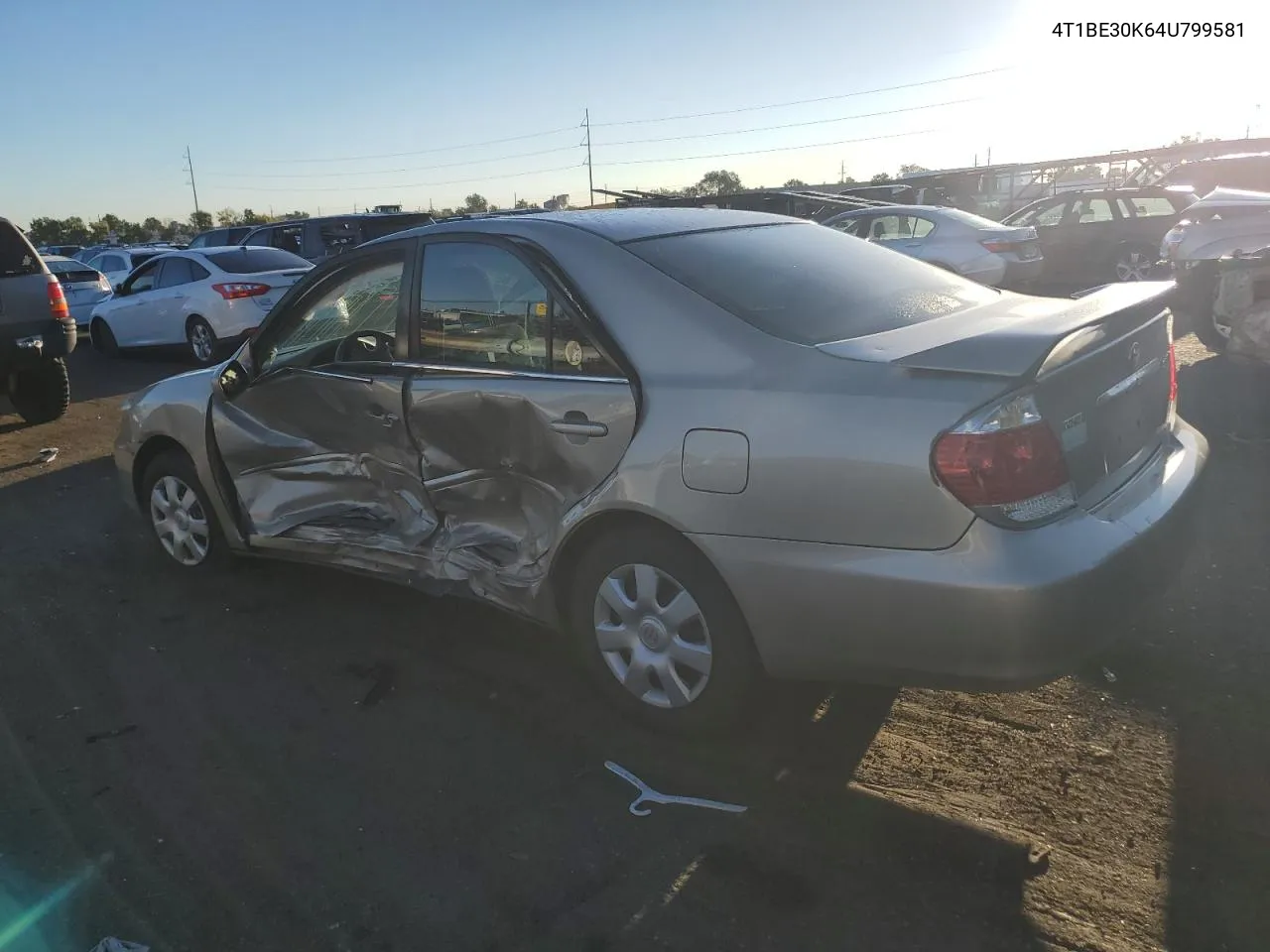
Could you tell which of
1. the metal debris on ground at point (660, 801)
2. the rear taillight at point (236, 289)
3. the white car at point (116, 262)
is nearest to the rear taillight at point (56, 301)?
the rear taillight at point (236, 289)

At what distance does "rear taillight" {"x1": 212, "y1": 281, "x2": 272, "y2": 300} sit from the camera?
12.6 meters

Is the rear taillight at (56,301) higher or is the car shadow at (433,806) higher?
the rear taillight at (56,301)

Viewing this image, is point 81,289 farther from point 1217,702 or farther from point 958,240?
point 1217,702

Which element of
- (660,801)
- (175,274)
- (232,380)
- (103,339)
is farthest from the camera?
(103,339)

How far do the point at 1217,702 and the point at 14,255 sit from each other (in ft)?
31.4

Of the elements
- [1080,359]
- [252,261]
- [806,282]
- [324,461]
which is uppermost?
[252,261]

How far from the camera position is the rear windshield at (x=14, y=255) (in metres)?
8.70

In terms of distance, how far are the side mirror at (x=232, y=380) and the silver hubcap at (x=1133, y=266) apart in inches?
525

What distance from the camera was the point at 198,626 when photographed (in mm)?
4602

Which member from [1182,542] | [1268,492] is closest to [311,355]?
[1182,542]

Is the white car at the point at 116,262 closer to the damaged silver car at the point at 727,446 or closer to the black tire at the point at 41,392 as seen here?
the black tire at the point at 41,392

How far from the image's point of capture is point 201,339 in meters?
13.0

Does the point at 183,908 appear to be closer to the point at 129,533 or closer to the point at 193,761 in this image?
the point at 193,761

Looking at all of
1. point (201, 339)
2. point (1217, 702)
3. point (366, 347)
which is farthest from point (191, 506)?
point (201, 339)
